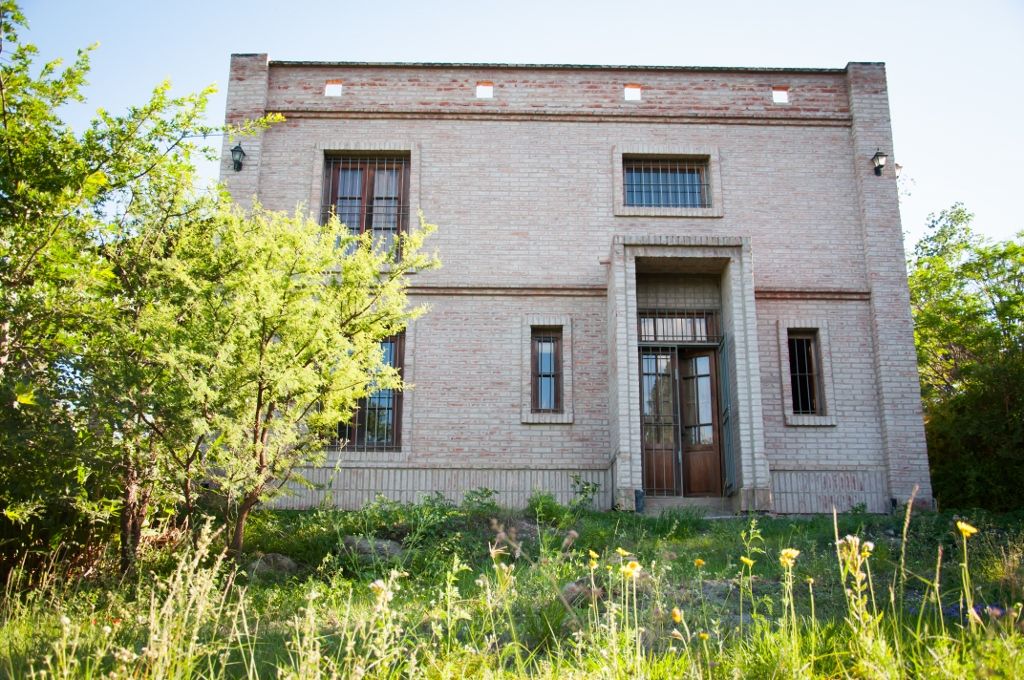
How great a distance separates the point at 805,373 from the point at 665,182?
4290 mm

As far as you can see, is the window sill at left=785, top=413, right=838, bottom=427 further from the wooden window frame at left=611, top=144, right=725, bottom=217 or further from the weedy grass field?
the wooden window frame at left=611, top=144, right=725, bottom=217

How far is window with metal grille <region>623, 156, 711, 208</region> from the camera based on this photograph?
1597 cm

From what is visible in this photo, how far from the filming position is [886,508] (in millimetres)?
14250

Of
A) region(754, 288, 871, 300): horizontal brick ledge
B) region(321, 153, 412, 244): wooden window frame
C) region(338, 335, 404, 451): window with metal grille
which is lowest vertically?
region(338, 335, 404, 451): window with metal grille

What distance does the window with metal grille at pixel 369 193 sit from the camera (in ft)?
51.8

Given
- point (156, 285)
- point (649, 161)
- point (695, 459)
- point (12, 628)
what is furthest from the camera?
point (649, 161)

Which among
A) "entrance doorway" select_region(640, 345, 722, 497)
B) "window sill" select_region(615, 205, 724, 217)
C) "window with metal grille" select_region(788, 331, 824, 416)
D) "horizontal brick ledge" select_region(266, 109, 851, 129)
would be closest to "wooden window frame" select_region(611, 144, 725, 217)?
"window sill" select_region(615, 205, 724, 217)

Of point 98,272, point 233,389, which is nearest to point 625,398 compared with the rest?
point 233,389

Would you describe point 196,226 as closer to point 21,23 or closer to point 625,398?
point 21,23

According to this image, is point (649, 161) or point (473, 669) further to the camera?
point (649, 161)

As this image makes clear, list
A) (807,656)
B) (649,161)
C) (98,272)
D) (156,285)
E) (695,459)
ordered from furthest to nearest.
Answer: (649,161) < (695,459) < (156,285) < (98,272) < (807,656)

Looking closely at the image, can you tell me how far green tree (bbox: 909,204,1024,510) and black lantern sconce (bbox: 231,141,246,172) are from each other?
44.0ft

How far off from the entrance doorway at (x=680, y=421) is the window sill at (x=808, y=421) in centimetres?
119

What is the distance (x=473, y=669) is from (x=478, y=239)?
1140 centimetres
